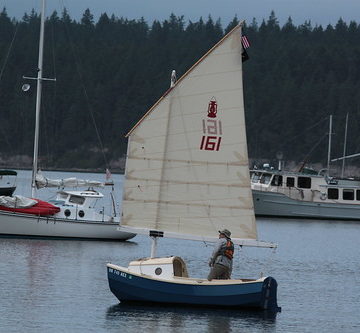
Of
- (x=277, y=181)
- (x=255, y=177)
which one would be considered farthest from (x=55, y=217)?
(x=255, y=177)

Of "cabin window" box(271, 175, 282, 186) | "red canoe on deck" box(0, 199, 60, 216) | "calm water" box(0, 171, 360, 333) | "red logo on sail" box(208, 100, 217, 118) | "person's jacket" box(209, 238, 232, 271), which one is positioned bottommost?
"calm water" box(0, 171, 360, 333)

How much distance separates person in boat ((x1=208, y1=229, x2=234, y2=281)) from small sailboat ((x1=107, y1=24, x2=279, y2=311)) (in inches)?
51.0

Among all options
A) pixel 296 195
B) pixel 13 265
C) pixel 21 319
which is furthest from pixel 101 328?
pixel 296 195

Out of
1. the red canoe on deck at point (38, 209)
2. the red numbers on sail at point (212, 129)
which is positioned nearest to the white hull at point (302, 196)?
the red canoe on deck at point (38, 209)

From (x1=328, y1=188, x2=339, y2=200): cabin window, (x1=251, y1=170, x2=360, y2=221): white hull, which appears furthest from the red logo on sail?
(x1=328, y1=188, x2=339, y2=200): cabin window

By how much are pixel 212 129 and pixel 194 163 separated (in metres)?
1.25

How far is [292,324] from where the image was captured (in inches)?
1537

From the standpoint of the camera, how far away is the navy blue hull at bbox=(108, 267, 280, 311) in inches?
1511

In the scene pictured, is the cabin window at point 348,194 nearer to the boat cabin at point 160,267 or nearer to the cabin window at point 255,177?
the cabin window at point 255,177

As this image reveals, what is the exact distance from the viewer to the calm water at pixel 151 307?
3744cm

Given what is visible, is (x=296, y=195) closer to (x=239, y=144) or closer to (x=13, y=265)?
(x=13, y=265)

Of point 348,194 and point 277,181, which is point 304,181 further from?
point 348,194

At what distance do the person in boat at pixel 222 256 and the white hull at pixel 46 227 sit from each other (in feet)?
83.0

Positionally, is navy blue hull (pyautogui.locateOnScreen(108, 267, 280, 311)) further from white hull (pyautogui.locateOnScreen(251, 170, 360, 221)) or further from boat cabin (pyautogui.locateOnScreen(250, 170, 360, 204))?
boat cabin (pyautogui.locateOnScreen(250, 170, 360, 204))
